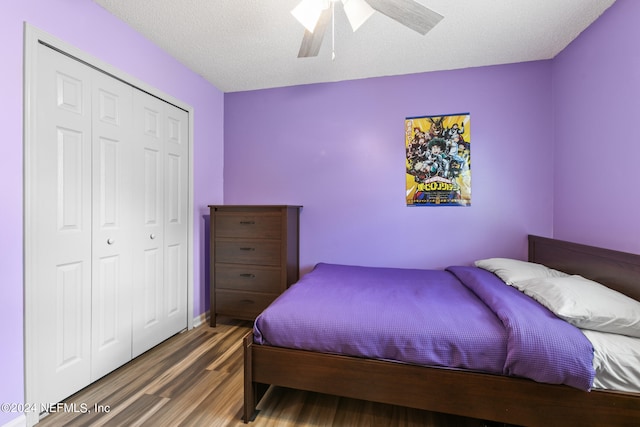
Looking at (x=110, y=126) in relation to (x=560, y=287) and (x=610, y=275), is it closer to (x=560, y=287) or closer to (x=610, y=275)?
(x=560, y=287)

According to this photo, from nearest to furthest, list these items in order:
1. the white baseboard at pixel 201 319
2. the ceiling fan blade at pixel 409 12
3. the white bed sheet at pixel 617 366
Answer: the white bed sheet at pixel 617 366 < the ceiling fan blade at pixel 409 12 < the white baseboard at pixel 201 319

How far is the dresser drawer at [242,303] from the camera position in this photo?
93.0 inches

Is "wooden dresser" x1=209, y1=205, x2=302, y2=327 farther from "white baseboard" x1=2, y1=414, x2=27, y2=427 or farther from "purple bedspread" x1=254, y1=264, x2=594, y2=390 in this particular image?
"white baseboard" x1=2, y1=414, x2=27, y2=427

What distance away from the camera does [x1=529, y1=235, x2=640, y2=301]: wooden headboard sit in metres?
1.40

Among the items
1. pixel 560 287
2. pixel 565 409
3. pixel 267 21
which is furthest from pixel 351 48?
pixel 565 409

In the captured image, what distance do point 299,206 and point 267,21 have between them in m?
1.54

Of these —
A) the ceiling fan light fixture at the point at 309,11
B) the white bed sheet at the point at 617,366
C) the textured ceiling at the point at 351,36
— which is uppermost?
the textured ceiling at the point at 351,36

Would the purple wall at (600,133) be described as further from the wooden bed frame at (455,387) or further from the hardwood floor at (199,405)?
the hardwood floor at (199,405)

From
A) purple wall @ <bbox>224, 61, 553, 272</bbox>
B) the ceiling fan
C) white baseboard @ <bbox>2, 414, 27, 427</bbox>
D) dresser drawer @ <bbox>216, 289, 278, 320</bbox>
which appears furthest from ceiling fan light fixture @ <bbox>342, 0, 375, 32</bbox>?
white baseboard @ <bbox>2, 414, 27, 427</bbox>

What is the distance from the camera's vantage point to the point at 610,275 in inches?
59.9

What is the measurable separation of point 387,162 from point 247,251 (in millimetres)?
1613

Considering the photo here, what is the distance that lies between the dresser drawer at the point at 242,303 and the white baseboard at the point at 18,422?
50.5 inches

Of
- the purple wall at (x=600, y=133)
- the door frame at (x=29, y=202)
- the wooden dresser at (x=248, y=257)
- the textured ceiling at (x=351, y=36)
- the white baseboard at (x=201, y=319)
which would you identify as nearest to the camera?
the door frame at (x=29, y=202)

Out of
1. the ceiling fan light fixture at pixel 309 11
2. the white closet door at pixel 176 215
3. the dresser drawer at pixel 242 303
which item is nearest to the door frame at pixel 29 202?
the white closet door at pixel 176 215
